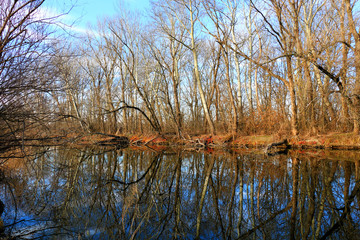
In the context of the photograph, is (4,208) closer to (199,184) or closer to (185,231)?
(185,231)

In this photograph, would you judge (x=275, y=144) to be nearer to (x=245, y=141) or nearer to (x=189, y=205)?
(x=245, y=141)

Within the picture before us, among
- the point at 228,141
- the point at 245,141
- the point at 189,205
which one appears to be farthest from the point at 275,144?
the point at 189,205

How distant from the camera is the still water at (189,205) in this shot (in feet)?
9.44

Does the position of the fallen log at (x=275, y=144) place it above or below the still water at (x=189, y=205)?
above

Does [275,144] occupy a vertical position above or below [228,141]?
below

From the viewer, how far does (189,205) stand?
3820 mm

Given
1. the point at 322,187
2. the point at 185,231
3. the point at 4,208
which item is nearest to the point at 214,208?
the point at 185,231

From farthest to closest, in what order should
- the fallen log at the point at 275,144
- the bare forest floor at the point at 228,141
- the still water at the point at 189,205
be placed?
the fallen log at the point at 275,144, the bare forest floor at the point at 228,141, the still water at the point at 189,205

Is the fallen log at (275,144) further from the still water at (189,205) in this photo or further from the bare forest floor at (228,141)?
the still water at (189,205)

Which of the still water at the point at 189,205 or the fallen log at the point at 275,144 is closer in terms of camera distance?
the still water at the point at 189,205

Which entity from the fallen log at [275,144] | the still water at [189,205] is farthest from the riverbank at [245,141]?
the still water at [189,205]

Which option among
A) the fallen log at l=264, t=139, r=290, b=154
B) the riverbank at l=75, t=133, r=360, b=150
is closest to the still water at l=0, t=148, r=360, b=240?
the fallen log at l=264, t=139, r=290, b=154

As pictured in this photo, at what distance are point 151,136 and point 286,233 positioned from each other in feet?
50.9

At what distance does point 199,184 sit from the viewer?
5.12 m
